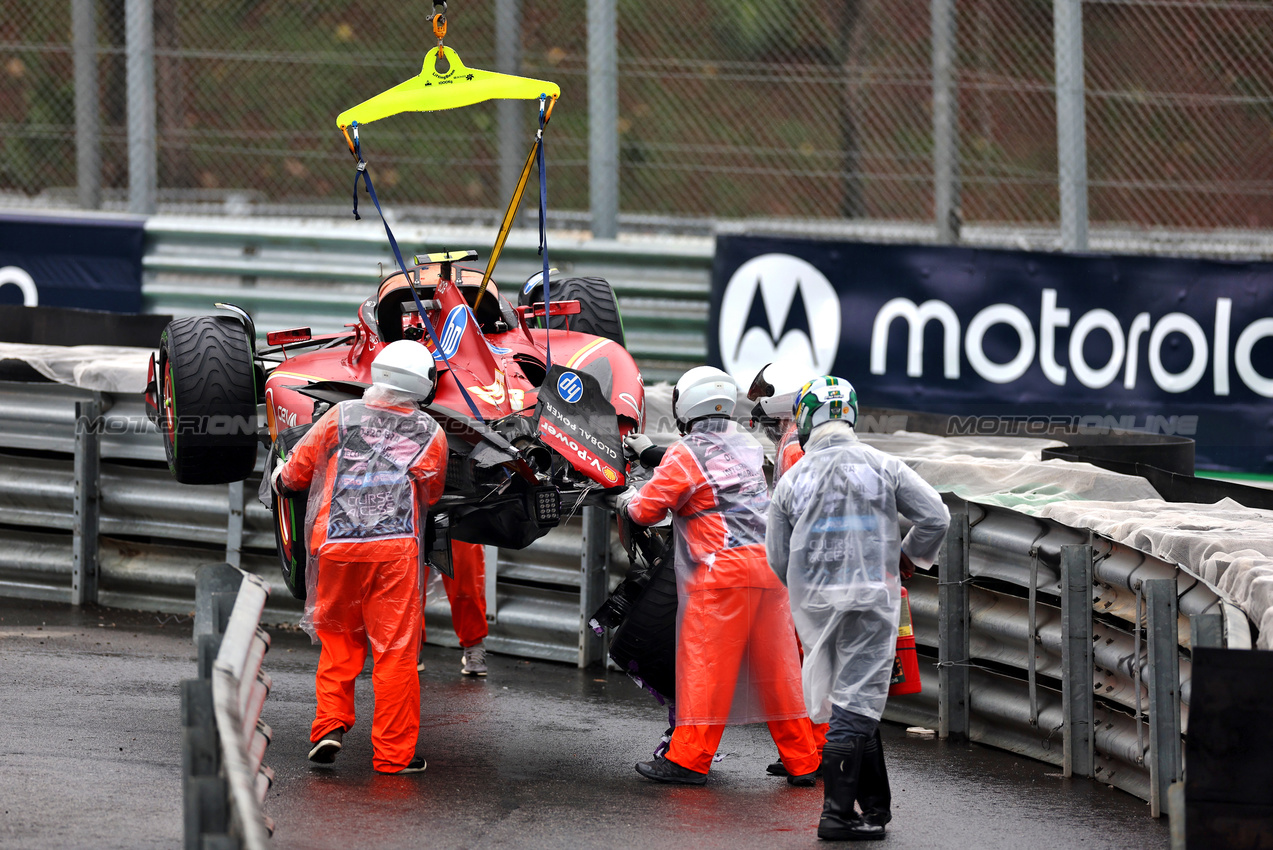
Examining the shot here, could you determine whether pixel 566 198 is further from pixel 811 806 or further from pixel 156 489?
pixel 811 806

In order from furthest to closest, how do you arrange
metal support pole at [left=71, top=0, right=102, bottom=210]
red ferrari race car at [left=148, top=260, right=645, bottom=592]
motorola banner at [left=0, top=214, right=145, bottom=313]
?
1. motorola banner at [left=0, top=214, right=145, bottom=313]
2. metal support pole at [left=71, top=0, right=102, bottom=210]
3. red ferrari race car at [left=148, top=260, right=645, bottom=592]

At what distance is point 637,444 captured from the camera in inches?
279

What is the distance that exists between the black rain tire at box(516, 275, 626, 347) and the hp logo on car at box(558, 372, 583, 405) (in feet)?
5.72

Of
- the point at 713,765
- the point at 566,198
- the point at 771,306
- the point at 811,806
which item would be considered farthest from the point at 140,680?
the point at 566,198

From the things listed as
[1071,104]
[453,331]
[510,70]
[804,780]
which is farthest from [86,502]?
[1071,104]

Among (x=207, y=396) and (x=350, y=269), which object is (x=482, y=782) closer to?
(x=207, y=396)

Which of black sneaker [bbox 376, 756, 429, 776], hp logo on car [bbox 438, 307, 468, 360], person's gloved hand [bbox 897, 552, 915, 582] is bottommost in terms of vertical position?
black sneaker [bbox 376, 756, 429, 776]

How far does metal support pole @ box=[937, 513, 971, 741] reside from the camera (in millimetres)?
7312

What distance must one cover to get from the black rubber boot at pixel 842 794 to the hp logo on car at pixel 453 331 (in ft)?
9.26

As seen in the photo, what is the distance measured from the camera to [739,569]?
6395 mm

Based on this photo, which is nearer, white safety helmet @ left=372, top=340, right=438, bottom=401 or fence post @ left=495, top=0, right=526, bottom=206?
white safety helmet @ left=372, top=340, right=438, bottom=401

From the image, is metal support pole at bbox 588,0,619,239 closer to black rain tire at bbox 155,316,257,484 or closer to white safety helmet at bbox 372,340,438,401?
black rain tire at bbox 155,316,257,484

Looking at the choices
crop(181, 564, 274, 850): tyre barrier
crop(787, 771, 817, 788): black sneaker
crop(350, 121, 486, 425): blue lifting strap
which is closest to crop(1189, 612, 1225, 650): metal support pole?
crop(787, 771, 817, 788): black sneaker

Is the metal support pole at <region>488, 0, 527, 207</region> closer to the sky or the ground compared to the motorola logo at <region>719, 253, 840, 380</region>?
closer to the sky
